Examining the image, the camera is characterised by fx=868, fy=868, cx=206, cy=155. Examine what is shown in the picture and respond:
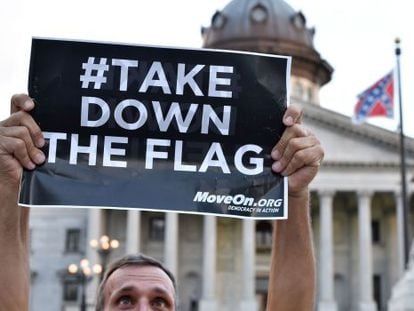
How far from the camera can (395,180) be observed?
183 feet

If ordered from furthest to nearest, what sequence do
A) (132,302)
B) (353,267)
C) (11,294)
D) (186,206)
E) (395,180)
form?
1. (353,267)
2. (395,180)
3. (186,206)
4. (11,294)
5. (132,302)

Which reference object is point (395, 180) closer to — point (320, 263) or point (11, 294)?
point (320, 263)

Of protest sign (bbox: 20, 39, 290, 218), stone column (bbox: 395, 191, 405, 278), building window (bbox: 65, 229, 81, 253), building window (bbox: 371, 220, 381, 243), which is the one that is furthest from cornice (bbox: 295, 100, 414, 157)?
protest sign (bbox: 20, 39, 290, 218)

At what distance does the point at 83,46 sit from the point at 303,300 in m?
1.53

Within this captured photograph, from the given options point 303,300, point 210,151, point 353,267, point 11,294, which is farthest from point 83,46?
point 353,267

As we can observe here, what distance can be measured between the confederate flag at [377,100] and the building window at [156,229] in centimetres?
2800

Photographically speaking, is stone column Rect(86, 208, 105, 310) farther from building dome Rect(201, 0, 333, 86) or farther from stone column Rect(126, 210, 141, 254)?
building dome Rect(201, 0, 333, 86)

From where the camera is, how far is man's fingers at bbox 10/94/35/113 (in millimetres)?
3664

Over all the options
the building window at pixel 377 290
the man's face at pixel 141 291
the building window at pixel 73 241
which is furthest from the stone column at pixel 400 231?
the man's face at pixel 141 291

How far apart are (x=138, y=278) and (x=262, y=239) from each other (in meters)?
58.1

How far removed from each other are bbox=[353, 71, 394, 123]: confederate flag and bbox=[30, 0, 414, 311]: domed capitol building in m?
19.6

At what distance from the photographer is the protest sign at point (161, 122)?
395 centimetres

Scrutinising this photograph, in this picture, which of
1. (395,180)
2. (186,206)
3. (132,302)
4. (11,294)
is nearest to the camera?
(132,302)

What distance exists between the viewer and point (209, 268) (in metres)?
55.7
